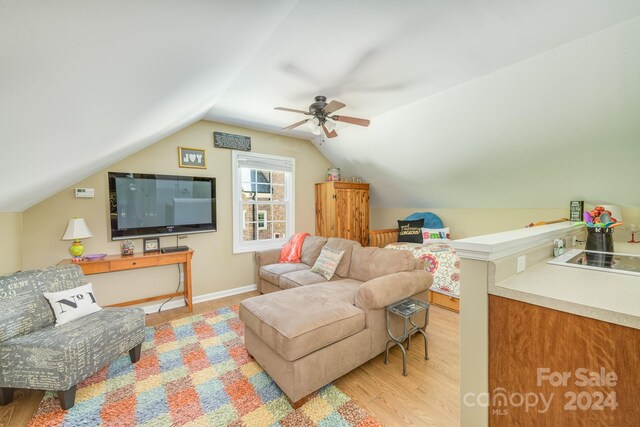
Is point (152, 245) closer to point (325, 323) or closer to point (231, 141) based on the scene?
point (231, 141)

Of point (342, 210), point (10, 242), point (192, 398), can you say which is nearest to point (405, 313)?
point (192, 398)

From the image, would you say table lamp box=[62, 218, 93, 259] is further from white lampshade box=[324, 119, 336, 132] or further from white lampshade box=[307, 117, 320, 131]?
white lampshade box=[324, 119, 336, 132]

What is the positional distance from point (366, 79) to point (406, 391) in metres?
2.66

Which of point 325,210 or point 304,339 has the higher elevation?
point 325,210

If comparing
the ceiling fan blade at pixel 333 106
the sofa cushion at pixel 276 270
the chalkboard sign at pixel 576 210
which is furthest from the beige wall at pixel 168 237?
the chalkboard sign at pixel 576 210

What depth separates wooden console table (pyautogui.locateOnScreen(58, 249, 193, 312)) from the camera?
105 inches

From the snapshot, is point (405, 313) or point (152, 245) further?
point (152, 245)

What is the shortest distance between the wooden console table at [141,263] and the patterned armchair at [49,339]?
523mm

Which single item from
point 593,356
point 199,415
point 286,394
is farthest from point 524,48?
point 199,415

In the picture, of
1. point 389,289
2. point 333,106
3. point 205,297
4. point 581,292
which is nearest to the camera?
point 581,292

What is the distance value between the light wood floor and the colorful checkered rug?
94 mm

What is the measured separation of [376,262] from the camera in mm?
2746

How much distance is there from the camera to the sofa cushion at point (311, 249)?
3.58 metres

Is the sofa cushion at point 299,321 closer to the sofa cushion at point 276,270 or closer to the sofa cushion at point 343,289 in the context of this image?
the sofa cushion at point 343,289
